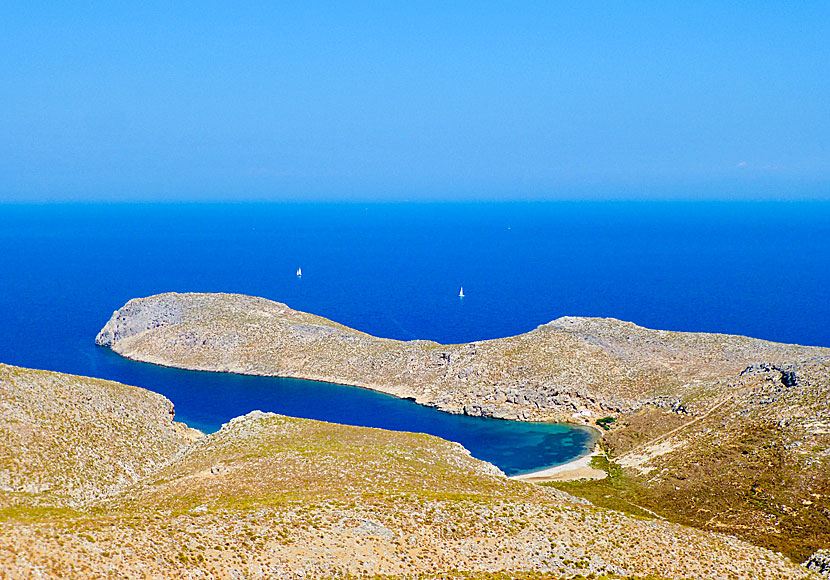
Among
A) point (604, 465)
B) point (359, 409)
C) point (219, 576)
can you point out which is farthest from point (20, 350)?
point (219, 576)

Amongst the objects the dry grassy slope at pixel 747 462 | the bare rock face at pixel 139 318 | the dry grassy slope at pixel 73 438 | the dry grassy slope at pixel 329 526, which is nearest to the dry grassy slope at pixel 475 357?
the bare rock face at pixel 139 318

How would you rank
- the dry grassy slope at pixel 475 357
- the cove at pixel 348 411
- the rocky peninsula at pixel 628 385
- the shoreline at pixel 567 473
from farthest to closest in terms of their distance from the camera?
the dry grassy slope at pixel 475 357 → the cove at pixel 348 411 → the shoreline at pixel 567 473 → the rocky peninsula at pixel 628 385

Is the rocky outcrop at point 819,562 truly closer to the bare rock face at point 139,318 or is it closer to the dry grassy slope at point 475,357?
the dry grassy slope at point 475,357

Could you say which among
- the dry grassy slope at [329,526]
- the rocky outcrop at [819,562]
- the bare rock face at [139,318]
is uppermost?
the dry grassy slope at [329,526]

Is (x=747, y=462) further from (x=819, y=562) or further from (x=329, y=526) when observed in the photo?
(x=329, y=526)

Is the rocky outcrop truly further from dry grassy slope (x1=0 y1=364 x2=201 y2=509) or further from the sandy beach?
dry grassy slope (x1=0 y1=364 x2=201 y2=509)

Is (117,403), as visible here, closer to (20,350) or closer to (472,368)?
(472,368)
